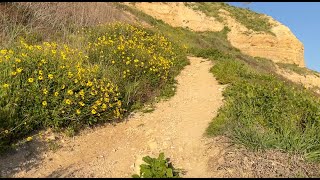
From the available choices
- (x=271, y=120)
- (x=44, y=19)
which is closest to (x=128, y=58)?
(x=44, y=19)

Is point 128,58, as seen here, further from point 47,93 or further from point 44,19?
point 44,19

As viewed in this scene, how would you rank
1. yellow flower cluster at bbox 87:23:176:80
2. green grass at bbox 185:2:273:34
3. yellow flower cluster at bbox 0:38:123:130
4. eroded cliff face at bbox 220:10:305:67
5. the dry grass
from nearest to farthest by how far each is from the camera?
yellow flower cluster at bbox 0:38:123:130
yellow flower cluster at bbox 87:23:176:80
the dry grass
eroded cliff face at bbox 220:10:305:67
green grass at bbox 185:2:273:34

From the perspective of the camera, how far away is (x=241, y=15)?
111 feet

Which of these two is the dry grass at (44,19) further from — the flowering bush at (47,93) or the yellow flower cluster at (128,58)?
the flowering bush at (47,93)

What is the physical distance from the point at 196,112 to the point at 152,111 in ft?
A: 2.84

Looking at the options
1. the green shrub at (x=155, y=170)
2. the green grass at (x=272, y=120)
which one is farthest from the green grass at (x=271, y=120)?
the green shrub at (x=155, y=170)

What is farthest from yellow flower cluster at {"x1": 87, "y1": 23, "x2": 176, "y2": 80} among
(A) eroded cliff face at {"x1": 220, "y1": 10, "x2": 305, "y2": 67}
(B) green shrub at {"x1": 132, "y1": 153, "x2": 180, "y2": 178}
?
(A) eroded cliff face at {"x1": 220, "y1": 10, "x2": 305, "y2": 67}

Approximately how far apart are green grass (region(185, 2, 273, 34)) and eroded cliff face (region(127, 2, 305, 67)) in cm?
59

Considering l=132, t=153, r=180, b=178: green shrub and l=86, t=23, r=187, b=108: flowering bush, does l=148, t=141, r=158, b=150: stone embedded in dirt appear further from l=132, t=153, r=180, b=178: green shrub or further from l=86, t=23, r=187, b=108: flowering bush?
l=86, t=23, r=187, b=108: flowering bush

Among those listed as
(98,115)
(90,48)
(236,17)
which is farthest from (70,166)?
(236,17)

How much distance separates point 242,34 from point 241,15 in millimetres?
3452

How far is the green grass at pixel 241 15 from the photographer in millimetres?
32406

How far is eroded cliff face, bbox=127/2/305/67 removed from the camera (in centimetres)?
3052

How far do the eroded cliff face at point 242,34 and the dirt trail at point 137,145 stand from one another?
23.1 meters
